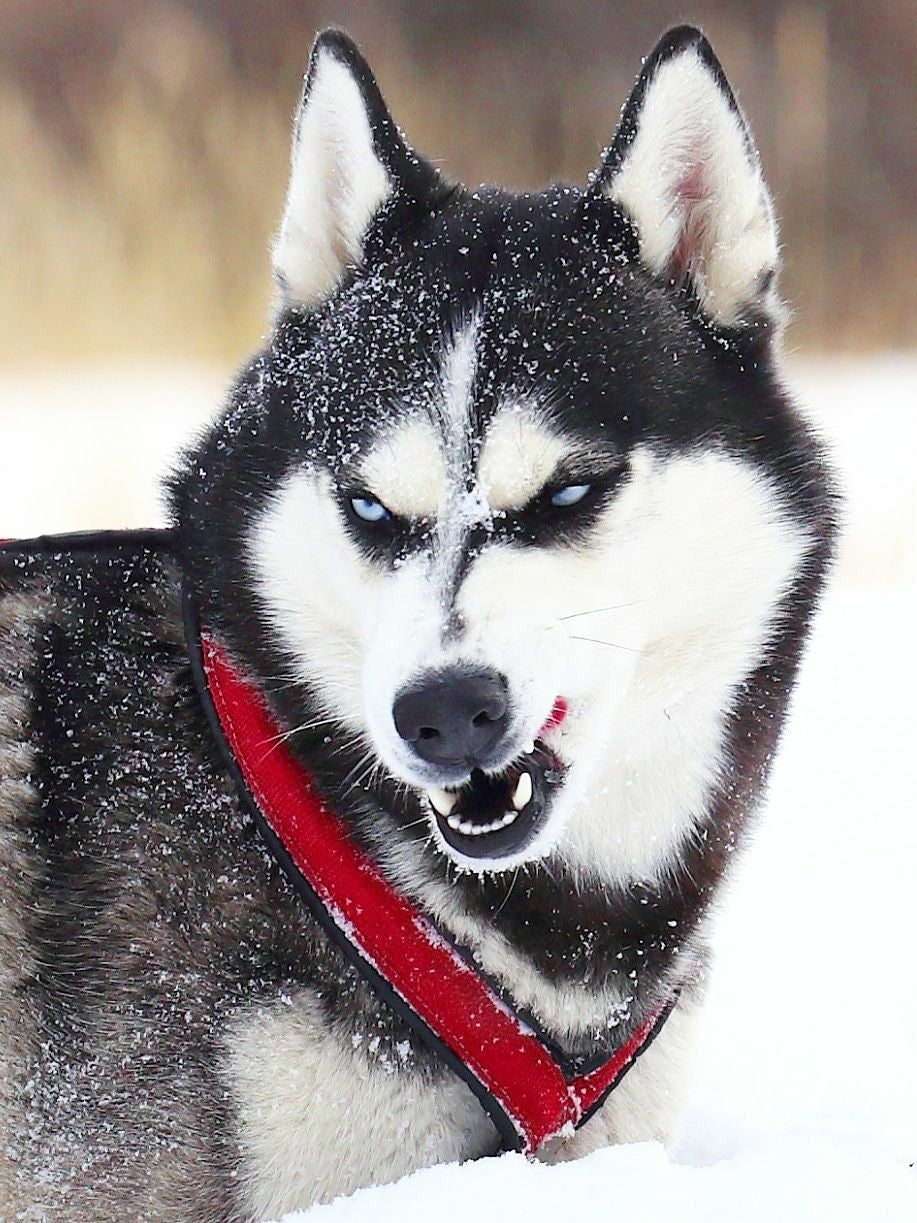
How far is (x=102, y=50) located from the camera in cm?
447

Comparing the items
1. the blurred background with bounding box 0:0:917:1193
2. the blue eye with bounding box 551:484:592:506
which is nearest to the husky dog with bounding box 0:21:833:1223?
the blue eye with bounding box 551:484:592:506

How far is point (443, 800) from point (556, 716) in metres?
0.14

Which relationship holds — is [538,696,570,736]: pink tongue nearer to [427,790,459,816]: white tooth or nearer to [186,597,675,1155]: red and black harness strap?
[427,790,459,816]: white tooth

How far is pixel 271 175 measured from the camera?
408cm

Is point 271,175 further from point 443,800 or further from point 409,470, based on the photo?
point 443,800

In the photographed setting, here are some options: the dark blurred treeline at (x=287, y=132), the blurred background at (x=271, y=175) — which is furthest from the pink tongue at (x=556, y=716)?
the dark blurred treeline at (x=287, y=132)

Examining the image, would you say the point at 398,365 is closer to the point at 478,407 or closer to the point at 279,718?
the point at 478,407

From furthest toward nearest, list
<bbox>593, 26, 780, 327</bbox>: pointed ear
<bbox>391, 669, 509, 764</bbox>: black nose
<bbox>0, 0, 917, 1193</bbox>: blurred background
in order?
<bbox>0, 0, 917, 1193</bbox>: blurred background < <bbox>593, 26, 780, 327</bbox>: pointed ear < <bbox>391, 669, 509, 764</bbox>: black nose

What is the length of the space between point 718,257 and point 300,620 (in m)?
0.62

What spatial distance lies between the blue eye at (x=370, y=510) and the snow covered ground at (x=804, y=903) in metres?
0.57

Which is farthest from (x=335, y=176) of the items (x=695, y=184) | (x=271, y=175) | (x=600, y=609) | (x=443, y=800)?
(x=271, y=175)

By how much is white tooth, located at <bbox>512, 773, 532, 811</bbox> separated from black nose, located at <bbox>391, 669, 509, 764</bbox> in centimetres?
10

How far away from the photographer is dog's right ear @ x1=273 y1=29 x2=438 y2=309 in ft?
4.53

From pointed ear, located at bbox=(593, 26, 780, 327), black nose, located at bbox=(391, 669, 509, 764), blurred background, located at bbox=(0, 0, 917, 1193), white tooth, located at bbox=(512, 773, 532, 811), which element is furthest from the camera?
blurred background, located at bbox=(0, 0, 917, 1193)
